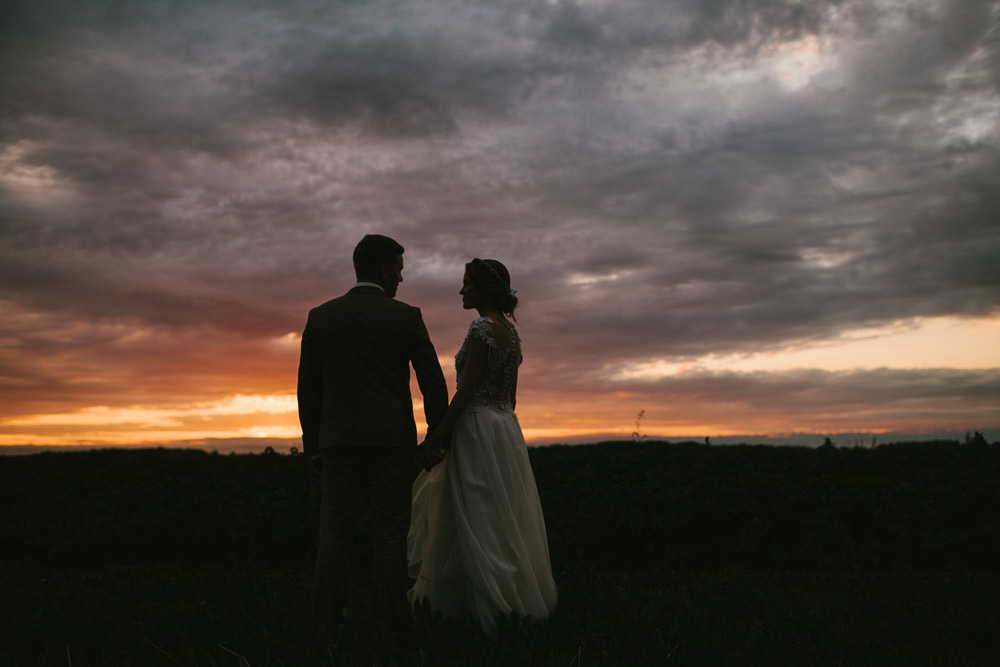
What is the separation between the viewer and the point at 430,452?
203 inches

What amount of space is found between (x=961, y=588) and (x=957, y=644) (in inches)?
71.2

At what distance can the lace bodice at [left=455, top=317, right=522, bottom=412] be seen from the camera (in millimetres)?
5262

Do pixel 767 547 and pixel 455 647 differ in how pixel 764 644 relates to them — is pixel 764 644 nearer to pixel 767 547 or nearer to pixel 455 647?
pixel 455 647

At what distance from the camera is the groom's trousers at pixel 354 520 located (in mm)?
4879

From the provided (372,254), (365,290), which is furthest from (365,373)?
(372,254)

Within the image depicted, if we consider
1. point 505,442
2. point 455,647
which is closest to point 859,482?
point 505,442

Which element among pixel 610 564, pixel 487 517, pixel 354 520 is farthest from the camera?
pixel 610 564

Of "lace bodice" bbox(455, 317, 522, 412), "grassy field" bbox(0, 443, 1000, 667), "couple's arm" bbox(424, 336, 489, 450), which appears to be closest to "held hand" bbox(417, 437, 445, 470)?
"couple's arm" bbox(424, 336, 489, 450)

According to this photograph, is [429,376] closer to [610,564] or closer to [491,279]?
[491,279]

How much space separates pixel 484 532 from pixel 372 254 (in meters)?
2.26

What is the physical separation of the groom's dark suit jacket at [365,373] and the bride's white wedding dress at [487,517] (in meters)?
0.40

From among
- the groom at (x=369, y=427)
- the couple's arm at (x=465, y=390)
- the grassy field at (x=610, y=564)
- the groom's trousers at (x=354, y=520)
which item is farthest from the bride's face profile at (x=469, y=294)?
the grassy field at (x=610, y=564)

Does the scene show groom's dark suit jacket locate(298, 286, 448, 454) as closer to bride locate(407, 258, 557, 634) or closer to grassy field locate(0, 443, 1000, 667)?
bride locate(407, 258, 557, 634)

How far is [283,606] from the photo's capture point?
229 inches
